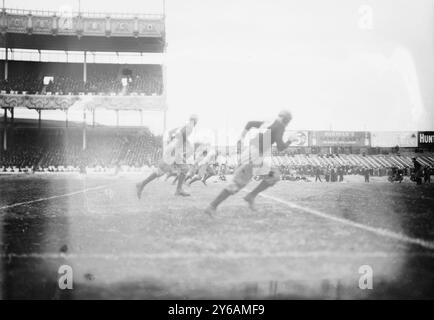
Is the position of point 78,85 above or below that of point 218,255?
above

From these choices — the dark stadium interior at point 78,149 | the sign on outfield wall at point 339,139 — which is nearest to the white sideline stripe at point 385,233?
the dark stadium interior at point 78,149

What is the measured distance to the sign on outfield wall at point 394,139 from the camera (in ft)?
88.2

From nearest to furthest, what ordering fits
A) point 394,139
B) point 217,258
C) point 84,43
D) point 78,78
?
point 217,258
point 84,43
point 78,78
point 394,139

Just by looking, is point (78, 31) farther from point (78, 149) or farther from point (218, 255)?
point (218, 255)

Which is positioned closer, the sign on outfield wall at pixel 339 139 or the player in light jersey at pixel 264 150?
the player in light jersey at pixel 264 150

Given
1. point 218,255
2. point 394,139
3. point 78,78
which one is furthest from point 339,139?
point 218,255

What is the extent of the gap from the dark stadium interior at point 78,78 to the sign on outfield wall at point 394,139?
18.8 meters

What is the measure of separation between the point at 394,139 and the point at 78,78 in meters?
26.2

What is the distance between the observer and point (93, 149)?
25000mm

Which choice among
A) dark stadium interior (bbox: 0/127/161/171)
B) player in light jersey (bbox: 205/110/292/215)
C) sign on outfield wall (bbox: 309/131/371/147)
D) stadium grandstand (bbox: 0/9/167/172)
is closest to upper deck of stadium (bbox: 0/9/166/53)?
stadium grandstand (bbox: 0/9/167/172)

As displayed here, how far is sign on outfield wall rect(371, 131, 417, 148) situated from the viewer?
26.9 meters

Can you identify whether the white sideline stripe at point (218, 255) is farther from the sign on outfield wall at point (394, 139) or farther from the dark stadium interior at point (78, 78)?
the sign on outfield wall at point (394, 139)

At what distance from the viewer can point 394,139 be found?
3056cm
